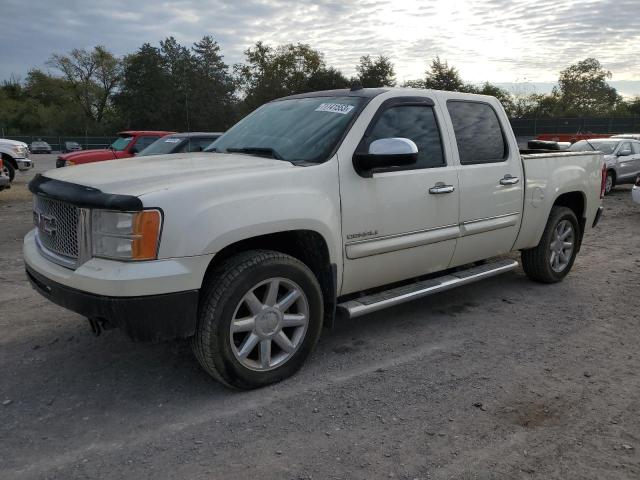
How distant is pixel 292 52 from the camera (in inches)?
2709

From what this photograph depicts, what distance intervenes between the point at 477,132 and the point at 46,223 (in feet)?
11.2

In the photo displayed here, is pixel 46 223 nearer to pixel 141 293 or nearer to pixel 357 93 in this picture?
pixel 141 293

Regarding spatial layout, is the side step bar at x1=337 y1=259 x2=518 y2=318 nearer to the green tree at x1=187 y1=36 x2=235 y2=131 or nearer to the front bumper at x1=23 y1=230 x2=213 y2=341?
the front bumper at x1=23 y1=230 x2=213 y2=341

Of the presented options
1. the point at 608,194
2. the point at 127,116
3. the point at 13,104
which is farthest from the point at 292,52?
the point at 608,194

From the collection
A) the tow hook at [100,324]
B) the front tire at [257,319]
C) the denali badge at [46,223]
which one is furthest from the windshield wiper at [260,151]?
the tow hook at [100,324]

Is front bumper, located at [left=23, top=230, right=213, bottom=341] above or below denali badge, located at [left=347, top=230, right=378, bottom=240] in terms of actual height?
below

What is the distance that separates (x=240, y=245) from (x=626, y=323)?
3391mm

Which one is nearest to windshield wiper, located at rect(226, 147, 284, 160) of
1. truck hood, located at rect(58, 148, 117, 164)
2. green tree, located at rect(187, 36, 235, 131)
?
truck hood, located at rect(58, 148, 117, 164)

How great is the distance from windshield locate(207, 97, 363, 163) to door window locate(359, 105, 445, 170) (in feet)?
0.78

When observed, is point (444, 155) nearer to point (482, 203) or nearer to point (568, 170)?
point (482, 203)

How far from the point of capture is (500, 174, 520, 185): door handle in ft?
15.6

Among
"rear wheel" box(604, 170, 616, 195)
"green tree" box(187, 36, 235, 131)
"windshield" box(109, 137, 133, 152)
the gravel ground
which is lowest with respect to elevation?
the gravel ground

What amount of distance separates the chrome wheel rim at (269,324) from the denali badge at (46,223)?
1230mm

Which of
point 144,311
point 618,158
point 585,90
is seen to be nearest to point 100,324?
point 144,311
